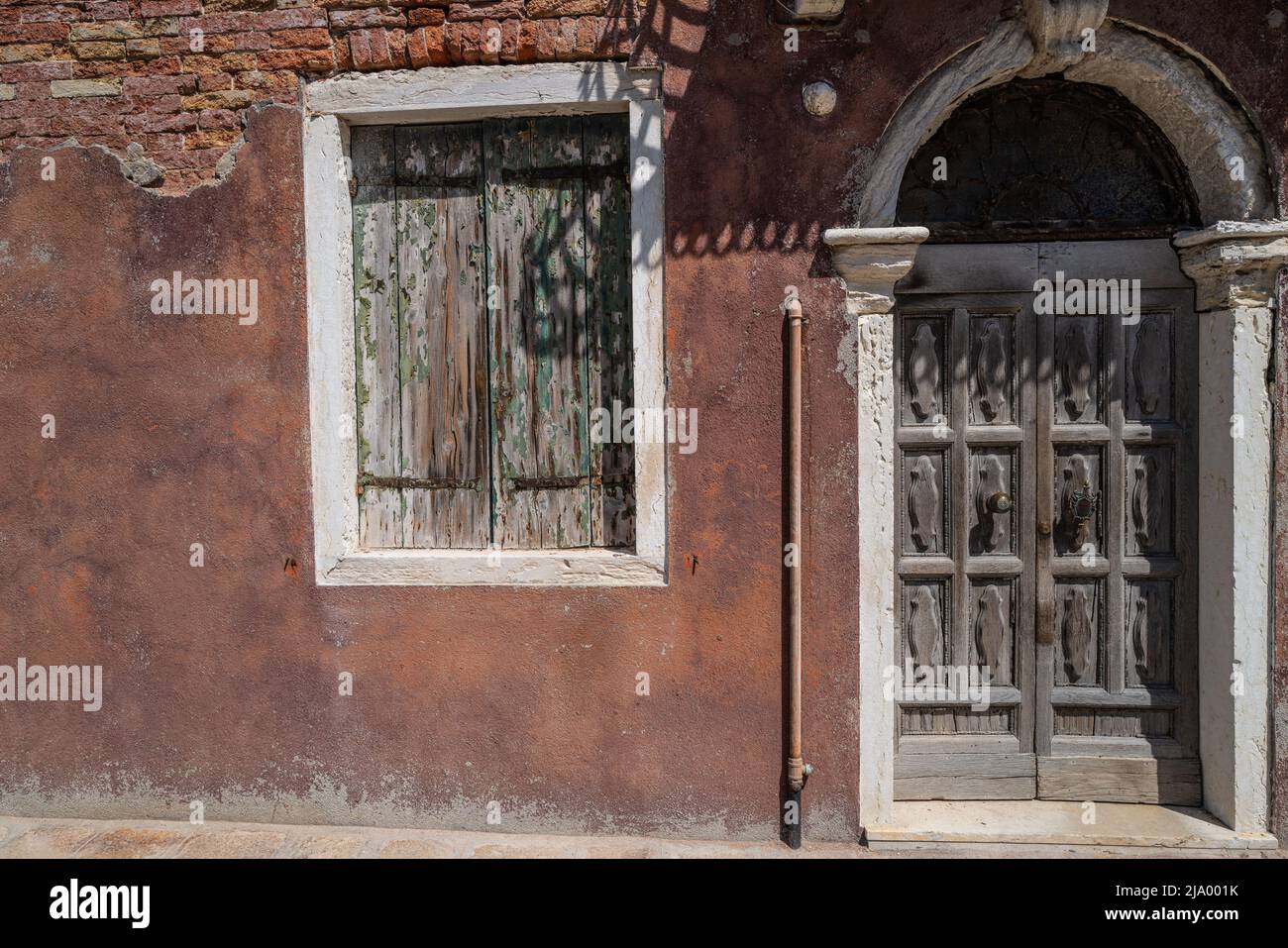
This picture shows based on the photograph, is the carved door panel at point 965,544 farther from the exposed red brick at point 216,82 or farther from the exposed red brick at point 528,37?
the exposed red brick at point 216,82

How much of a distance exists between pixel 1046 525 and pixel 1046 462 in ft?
0.88

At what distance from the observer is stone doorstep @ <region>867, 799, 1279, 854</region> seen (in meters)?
3.32

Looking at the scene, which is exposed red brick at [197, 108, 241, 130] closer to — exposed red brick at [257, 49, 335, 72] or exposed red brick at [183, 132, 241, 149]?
exposed red brick at [183, 132, 241, 149]

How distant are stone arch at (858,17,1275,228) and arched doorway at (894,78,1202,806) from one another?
0.20 m

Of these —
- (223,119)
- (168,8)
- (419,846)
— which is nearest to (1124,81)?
(223,119)

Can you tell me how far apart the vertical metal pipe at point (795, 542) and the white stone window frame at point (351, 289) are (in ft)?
1.67

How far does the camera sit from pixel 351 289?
3.65 m

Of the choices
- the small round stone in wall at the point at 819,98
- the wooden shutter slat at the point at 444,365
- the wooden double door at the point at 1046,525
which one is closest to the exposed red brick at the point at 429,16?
the wooden shutter slat at the point at 444,365

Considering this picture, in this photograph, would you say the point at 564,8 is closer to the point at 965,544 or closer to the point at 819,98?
the point at 819,98

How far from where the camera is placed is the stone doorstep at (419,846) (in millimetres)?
3314

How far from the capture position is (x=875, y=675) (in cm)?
339

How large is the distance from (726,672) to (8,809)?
3.19 meters

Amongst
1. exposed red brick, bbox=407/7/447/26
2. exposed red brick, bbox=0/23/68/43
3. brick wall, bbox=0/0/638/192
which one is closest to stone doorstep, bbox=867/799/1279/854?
brick wall, bbox=0/0/638/192

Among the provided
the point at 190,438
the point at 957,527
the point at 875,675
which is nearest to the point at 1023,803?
the point at 875,675
